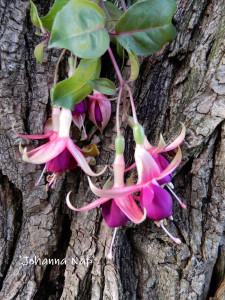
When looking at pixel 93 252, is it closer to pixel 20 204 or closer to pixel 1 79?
pixel 20 204

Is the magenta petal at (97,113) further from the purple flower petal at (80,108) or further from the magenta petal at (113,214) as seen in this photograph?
the magenta petal at (113,214)

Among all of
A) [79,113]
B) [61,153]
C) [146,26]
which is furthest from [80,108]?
[146,26]

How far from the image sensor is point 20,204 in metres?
0.95

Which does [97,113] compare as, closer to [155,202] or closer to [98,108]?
[98,108]

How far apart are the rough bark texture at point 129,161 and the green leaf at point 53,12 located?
0.52ft

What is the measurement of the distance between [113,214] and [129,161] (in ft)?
0.78

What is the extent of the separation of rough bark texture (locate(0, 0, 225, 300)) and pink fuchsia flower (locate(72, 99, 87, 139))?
0.33 ft

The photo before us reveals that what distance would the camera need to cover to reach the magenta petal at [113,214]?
25.2 inches

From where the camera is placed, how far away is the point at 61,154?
680 millimetres

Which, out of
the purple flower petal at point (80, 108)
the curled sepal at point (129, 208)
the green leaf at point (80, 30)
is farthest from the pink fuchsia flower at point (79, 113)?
the curled sepal at point (129, 208)

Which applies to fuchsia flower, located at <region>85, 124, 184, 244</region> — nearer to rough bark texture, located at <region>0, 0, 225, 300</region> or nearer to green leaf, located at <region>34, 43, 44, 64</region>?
rough bark texture, located at <region>0, 0, 225, 300</region>

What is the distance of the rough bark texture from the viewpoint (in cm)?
82

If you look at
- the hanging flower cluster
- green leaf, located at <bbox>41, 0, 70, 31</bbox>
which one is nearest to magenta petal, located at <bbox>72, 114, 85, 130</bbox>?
the hanging flower cluster

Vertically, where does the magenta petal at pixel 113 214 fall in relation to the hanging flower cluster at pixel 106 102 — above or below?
below
